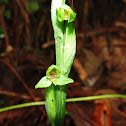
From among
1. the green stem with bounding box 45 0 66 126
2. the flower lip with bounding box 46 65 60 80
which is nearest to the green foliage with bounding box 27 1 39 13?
the green stem with bounding box 45 0 66 126

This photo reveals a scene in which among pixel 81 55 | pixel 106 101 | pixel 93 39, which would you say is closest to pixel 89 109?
pixel 106 101

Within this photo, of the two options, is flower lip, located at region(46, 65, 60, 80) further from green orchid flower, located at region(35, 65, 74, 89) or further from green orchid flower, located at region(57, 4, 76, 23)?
green orchid flower, located at region(57, 4, 76, 23)

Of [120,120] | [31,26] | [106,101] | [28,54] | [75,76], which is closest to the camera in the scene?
[120,120]

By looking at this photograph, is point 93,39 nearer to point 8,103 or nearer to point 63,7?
point 8,103

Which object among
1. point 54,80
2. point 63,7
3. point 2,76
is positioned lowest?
point 2,76

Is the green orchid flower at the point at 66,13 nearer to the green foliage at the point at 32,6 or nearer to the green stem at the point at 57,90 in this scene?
the green stem at the point at 57,90

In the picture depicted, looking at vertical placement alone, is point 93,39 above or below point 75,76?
above

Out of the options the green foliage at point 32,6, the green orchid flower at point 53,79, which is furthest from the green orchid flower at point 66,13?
the green foliage at point 32,6

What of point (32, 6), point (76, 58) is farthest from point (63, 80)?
point (32, 6)
